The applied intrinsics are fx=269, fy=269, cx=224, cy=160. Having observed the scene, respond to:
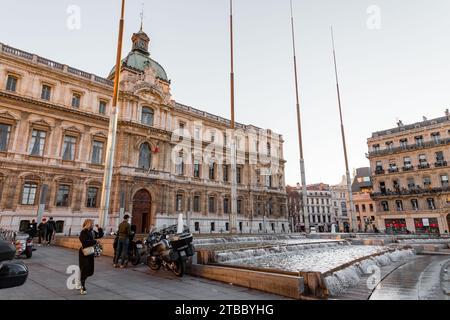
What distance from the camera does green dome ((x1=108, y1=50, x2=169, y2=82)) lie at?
33969 mm

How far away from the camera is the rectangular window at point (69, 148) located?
2655cm

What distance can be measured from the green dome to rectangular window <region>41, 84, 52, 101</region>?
28.8ft

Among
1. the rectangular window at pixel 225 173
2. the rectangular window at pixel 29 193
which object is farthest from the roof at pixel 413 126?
the rectangular window at pixel 29 193

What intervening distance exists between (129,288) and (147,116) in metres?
28.4

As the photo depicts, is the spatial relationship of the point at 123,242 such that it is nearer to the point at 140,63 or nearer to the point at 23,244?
the point at 23,244

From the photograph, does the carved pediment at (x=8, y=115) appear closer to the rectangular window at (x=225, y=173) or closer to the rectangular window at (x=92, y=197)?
the rectangular window at (x=92, y=197)

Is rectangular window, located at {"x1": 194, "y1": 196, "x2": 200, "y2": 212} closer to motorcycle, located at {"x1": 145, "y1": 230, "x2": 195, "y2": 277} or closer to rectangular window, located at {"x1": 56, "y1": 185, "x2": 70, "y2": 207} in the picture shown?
rectangular window, located at {"x1": 56, "y1": 185, "x2": 70, "y2": 207}

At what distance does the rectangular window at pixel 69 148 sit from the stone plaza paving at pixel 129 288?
2037 cm

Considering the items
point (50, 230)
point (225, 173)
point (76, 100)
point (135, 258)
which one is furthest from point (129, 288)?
point (225, 173)
